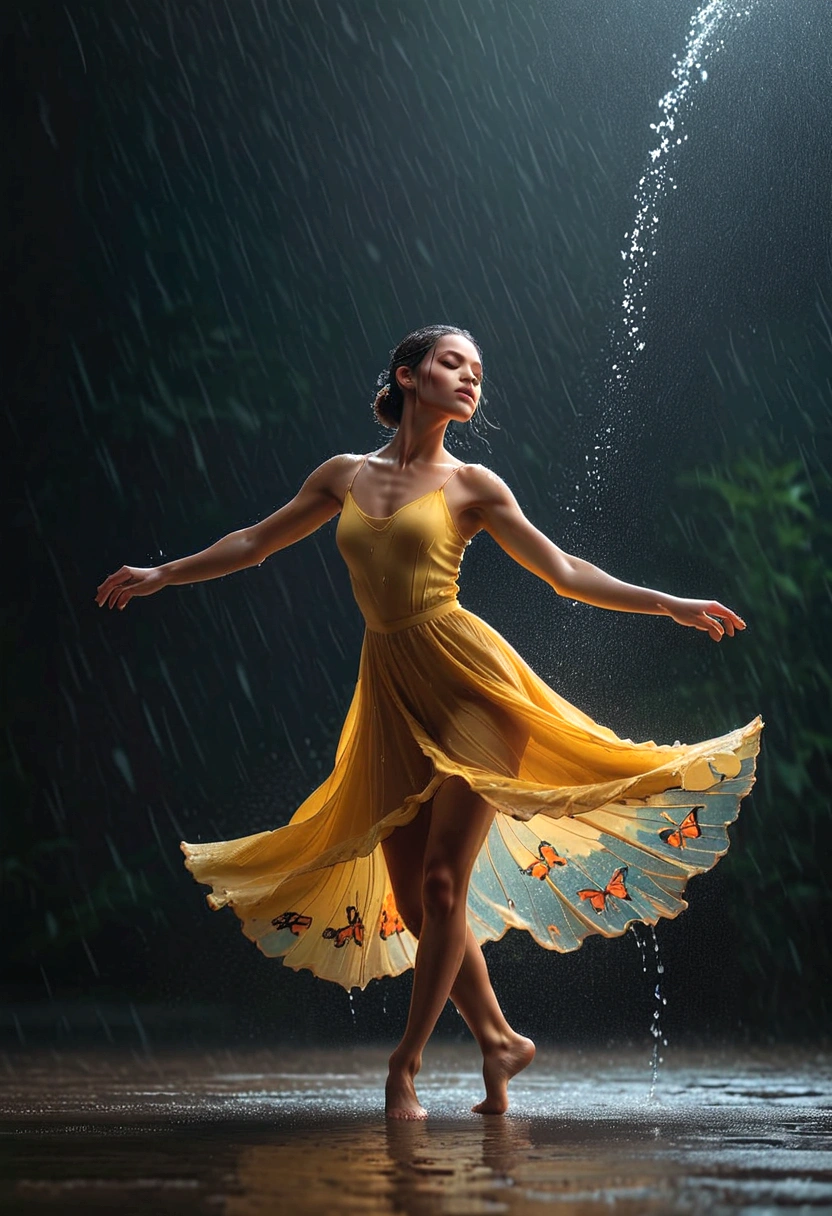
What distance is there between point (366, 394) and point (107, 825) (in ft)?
5.27

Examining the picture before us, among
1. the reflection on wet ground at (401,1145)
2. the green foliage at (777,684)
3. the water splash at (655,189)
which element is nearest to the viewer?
the reflection on wet ground at (401,1145)

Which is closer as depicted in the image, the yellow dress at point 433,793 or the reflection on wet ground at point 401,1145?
the reflection on wet ground at point 401,1145

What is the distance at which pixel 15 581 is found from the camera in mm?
4547

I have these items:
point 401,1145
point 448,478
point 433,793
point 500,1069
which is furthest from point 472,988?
point 448,478

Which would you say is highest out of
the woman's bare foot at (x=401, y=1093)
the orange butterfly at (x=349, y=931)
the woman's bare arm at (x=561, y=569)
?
the woman's bare arm at (x=561, y=569)

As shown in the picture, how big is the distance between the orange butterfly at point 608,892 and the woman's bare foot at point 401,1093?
414 millimetres

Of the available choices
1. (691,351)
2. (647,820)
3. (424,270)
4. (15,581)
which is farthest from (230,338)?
(647,820)

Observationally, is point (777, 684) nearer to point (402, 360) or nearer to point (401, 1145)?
point (402, 360)

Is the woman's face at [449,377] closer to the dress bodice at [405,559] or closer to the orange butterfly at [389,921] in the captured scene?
the dress bodice at [405,559]

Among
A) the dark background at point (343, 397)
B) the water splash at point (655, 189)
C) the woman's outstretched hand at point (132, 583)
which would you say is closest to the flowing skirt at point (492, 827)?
the woman's outstretched hand at point (132, 583)

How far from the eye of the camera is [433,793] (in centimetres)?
227

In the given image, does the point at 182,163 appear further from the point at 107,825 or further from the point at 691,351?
the point at 107,825

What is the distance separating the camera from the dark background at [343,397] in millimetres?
4406

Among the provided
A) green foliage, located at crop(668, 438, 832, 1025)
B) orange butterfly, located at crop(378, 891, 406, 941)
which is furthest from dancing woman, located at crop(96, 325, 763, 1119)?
green foliage, located at crop(668, 438, 832, 1025)
